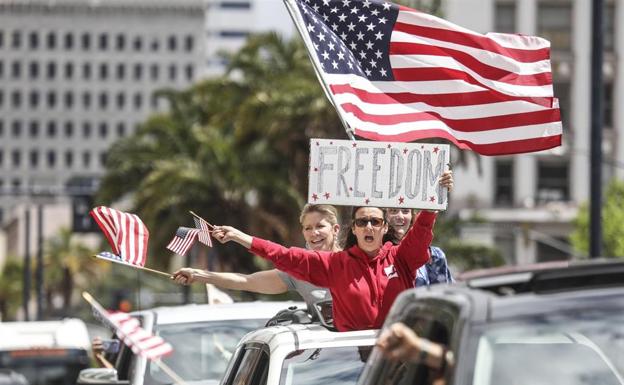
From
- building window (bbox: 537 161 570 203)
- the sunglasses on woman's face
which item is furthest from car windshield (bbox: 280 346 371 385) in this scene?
building window (bbox: 537 161 570 203)

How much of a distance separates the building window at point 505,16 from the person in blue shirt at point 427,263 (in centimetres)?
4919

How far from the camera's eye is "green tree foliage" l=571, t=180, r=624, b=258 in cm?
4866

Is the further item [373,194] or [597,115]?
[597,115]

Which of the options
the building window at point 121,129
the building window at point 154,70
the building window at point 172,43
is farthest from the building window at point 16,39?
the building window at point 172,43

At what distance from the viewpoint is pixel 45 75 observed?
166500mm

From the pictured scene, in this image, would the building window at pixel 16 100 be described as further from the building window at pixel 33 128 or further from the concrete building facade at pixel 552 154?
the concrete building facade at pixel 552 154

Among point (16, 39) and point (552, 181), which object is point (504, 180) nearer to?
point (552, 181)

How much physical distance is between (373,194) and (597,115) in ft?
34.4

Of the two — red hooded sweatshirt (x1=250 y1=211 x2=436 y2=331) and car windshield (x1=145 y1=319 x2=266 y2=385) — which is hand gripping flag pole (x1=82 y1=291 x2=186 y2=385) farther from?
car windshield (x1=145 y1=319 x2=266 y2=385)

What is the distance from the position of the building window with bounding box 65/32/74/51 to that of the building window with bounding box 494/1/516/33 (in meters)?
113

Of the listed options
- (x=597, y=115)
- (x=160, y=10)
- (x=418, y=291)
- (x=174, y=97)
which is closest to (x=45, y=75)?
(x=160, y=10)

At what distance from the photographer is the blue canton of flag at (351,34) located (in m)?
10.1

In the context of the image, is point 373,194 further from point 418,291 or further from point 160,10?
point 160,10

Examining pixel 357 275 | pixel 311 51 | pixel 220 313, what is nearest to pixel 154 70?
pixel 220 313
